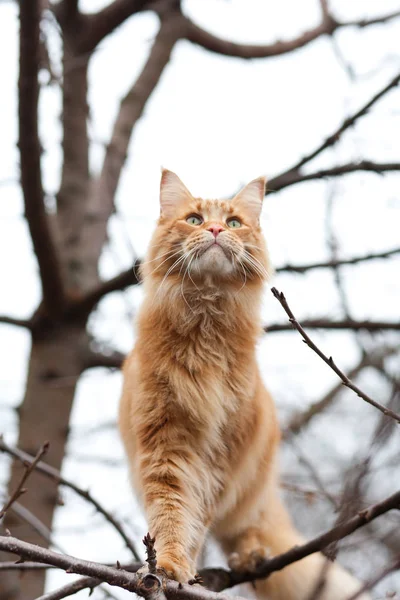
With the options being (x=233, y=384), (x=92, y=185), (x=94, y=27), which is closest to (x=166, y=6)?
(x=94, y=27)

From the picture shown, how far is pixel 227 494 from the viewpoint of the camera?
3.13m

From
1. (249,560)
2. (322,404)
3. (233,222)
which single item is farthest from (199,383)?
(322,404)

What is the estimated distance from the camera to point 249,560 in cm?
344

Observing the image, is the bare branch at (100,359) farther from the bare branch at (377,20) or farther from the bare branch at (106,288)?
the bare branch at (377,20)

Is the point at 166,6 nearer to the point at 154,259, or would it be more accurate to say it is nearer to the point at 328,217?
the point at 328,217

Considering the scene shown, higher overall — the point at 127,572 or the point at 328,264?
the point at 328,264

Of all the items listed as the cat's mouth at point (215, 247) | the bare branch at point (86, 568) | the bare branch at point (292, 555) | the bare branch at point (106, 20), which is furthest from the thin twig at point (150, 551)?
the bare branch at point (106, 20)

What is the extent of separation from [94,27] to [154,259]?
2827 mm

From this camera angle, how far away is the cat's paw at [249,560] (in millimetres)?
3424

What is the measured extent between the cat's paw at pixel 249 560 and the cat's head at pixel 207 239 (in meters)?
1.36

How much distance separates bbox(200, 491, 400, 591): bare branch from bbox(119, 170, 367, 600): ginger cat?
8 cm

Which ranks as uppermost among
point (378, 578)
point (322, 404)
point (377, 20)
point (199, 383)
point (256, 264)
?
point (377, 20)

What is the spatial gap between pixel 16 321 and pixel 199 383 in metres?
2.25

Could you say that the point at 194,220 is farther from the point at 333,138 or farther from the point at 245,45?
the point at 245,45
